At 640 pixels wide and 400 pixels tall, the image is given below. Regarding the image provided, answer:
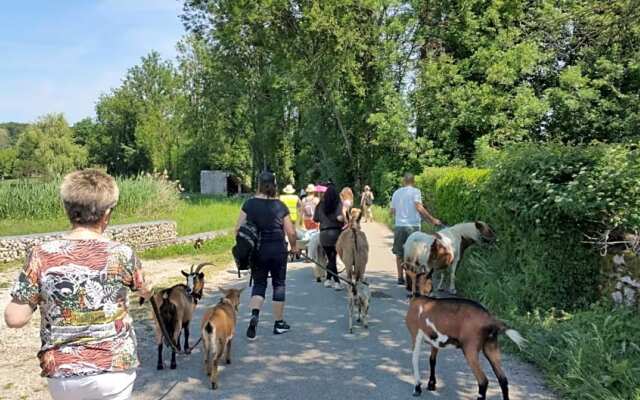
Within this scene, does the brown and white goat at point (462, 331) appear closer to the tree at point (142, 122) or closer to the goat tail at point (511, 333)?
the goat tail at point (511, 333)

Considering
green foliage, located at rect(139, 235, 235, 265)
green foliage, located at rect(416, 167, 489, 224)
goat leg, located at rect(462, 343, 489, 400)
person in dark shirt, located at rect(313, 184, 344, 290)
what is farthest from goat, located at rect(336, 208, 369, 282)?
green foliage, located at rect(139, 235, 235, 265)

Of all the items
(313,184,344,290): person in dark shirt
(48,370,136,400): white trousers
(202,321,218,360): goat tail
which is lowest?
(202,321,218,360): goat tail

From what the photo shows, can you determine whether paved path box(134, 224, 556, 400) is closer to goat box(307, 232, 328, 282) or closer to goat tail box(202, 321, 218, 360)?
goat tail box(202, 321, 218, 360)

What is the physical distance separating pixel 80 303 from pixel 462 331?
124 inches

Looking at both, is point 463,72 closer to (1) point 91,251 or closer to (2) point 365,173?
(2) point 365,173

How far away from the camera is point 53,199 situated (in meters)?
18.6

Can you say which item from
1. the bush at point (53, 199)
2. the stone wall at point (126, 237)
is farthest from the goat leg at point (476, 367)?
the bush at point (53, 199)

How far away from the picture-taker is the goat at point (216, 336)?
531 cm

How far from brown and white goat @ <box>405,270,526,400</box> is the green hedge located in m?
0.86

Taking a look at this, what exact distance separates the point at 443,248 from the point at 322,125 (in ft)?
84.5

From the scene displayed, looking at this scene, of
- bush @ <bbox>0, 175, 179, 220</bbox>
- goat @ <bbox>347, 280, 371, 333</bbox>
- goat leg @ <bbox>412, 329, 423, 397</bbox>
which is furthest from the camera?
bush @ <bbox>0, 175, 179, 220</bbox>

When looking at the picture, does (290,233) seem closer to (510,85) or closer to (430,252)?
(430,252)

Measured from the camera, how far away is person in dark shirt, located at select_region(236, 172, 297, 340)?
6.66m

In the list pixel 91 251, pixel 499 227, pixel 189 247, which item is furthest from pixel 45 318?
pixel 189 247
